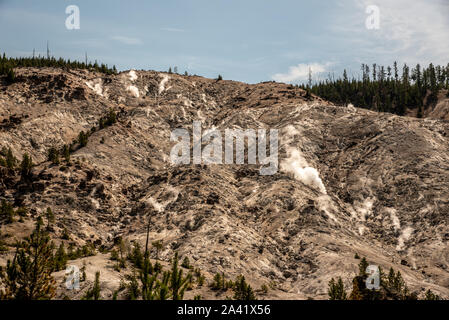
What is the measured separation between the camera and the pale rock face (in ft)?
95.8

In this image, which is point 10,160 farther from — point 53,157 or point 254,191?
point 254,191

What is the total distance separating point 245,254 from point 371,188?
62.7 ft

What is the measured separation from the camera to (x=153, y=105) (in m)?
62.9

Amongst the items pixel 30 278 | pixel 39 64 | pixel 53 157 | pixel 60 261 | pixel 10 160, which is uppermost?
pixel 39 64

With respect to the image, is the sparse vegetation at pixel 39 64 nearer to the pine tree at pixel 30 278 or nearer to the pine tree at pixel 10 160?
the pine tree at pixel 10 160

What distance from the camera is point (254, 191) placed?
40281mm

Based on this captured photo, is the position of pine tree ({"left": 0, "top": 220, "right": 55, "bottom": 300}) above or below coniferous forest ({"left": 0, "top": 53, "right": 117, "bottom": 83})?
below

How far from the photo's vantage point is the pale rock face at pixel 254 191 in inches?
1149

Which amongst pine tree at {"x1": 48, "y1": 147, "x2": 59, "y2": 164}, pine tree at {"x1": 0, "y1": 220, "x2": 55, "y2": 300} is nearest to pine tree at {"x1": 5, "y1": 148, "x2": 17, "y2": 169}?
pine tree at {"x1": 48, "y1": 147, "x2": 59, "y2": 164}

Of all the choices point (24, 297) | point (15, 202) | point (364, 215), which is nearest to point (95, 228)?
point (15, 202)

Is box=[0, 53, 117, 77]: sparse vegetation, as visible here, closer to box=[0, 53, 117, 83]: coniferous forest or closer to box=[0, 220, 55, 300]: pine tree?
box=[0, 53, 117, 83]: coniferous forest

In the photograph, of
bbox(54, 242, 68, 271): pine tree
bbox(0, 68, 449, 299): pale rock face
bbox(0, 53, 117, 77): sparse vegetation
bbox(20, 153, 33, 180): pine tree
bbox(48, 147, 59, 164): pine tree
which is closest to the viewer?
bbox(54, 242, 68, 271): pine tree

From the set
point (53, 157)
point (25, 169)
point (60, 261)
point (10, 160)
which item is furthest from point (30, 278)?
point (10, 160)

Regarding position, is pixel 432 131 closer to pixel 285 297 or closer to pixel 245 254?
pixel 245 254
